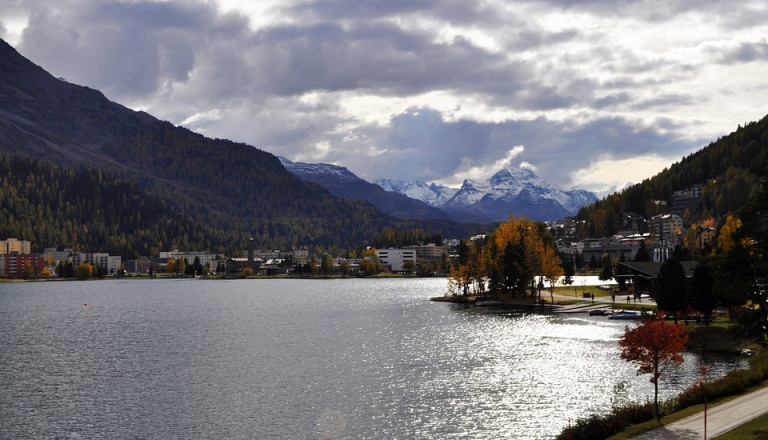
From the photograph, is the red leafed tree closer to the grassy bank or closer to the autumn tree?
the grassy bank

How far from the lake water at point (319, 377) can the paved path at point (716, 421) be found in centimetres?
962

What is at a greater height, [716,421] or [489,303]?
[489,303]

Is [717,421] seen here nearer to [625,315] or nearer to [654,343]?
[654,343]

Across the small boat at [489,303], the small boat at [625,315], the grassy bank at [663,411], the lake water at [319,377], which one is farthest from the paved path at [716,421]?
the small boat at [489,303]

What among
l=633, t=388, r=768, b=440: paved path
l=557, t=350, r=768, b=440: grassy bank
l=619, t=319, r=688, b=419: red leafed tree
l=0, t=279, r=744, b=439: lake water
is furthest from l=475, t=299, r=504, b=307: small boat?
l=633, t=388, r=768, b=440: paved path

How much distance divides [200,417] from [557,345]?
160ft

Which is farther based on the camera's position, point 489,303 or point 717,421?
point 489,303

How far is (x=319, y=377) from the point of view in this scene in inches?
2901

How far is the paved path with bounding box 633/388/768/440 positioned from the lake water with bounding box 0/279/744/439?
31.6 feet

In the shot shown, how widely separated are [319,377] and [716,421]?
41.0 m

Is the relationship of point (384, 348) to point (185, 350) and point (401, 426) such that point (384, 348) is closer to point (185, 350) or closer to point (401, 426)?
point (185, 350)

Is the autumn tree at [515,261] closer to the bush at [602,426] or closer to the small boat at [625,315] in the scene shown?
the small boat at [625,315]

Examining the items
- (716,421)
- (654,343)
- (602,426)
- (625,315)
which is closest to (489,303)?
(625,315)

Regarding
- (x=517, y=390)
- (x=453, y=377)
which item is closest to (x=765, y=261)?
(x=517, y=390)
